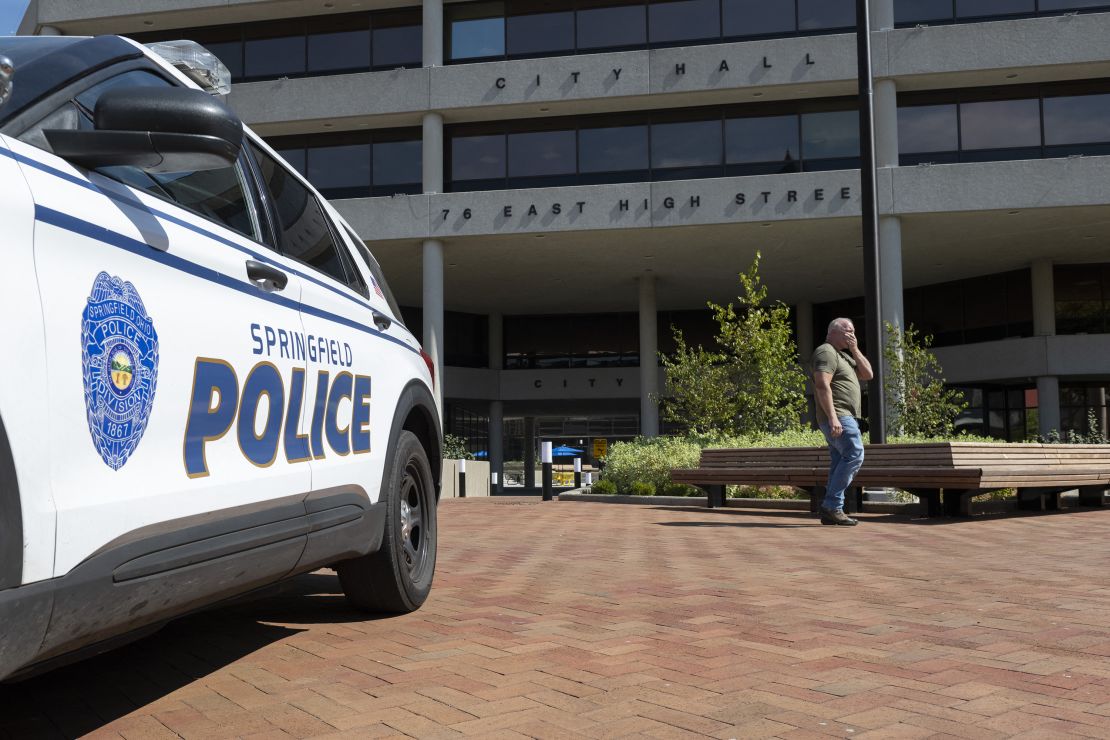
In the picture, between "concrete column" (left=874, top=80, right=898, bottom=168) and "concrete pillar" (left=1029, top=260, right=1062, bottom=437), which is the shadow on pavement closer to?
"concrete column" (left=874, top=80, right=898, bottom=168)

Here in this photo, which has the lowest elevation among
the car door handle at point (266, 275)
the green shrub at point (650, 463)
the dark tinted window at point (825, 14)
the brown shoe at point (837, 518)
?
the brown shoe at point (837, 518)

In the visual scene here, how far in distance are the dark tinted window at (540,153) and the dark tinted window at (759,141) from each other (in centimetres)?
434

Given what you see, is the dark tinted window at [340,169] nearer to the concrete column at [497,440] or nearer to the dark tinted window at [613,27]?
the dark tinted window at [613,27]

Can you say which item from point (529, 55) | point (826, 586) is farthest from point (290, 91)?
point (826, 586)

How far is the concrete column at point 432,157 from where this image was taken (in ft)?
83.3

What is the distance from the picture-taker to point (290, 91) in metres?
26.0

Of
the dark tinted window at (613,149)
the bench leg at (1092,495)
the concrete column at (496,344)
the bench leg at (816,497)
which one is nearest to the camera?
the bench leg at (816,497)

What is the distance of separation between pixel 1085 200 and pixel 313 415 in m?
23.8

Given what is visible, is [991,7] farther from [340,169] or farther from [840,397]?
[840,397]

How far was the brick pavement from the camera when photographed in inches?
116

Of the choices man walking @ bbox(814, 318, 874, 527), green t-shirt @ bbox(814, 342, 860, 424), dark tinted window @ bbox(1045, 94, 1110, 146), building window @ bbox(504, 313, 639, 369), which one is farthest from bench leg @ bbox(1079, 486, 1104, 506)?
building window @ bbox(504, 313, 639, 369)

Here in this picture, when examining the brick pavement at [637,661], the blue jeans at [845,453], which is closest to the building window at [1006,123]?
the blue jeans at [845,453]

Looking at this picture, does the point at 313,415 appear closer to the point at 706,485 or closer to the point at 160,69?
the point at 160,69

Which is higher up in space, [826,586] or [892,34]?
[892,34]
